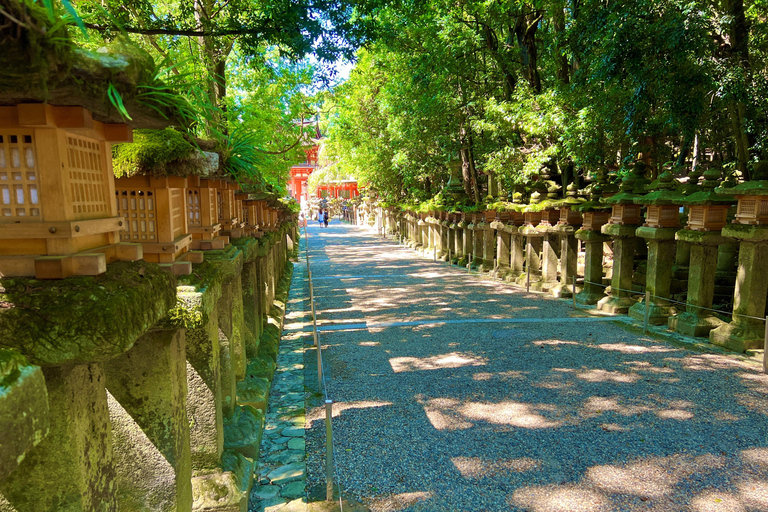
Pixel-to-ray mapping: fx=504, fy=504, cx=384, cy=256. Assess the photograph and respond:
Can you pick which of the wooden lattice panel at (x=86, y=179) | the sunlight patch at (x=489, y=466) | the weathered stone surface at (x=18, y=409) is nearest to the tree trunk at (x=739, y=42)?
the sunlight patch at (x=489, y=466)

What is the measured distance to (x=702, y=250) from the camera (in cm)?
820

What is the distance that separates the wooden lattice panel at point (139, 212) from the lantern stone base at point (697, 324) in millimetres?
8401

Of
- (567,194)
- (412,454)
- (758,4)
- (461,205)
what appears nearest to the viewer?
(412,454)

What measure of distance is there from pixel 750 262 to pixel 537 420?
4.56m

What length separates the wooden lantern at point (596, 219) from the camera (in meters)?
11.0

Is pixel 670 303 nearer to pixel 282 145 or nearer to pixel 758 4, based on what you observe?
pixel 758 4

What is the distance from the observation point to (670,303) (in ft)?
30.7

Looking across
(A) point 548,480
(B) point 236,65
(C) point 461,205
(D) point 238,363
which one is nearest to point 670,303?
(A) point 548,480

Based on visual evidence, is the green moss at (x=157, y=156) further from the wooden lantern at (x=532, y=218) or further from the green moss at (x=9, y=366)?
the wooden lantern at (x=532, y=218)

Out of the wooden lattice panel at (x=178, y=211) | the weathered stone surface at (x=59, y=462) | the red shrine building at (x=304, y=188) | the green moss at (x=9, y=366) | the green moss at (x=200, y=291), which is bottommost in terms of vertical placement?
the weathered stone surface at (x=59, y=462)

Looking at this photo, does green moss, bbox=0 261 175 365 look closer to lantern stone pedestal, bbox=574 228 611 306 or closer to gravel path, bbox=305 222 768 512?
gravel path, bbox=305 222 768 512

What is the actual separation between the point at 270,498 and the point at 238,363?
1.87 meters

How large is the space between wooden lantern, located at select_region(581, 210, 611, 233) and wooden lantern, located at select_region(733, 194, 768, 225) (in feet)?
11.5

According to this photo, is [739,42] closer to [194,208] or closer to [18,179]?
[194,208]
